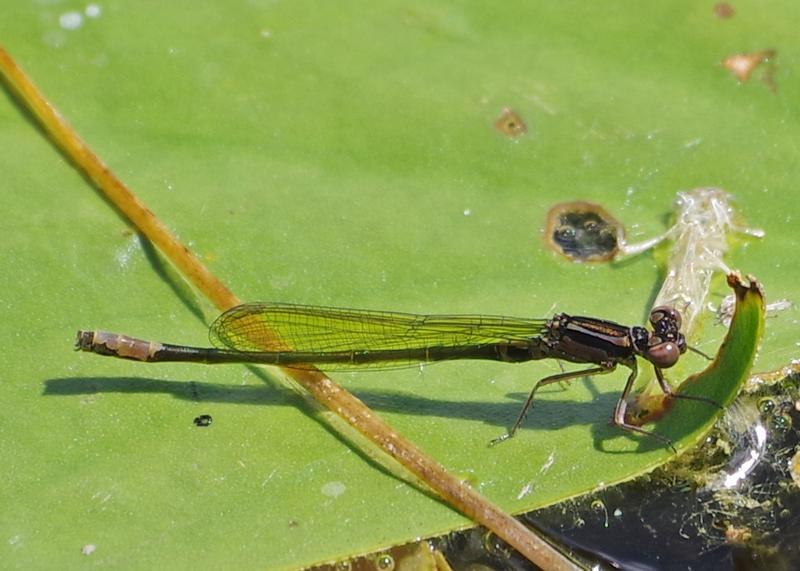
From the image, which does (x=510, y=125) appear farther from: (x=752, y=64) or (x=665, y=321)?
(x=665, y=321)

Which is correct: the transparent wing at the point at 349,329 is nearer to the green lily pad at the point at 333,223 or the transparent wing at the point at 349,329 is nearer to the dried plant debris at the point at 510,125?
the green lily pad at the point at 333,223

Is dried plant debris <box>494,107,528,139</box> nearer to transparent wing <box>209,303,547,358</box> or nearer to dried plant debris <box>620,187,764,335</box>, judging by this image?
dried plant debris <box>620,187,764,335</box>

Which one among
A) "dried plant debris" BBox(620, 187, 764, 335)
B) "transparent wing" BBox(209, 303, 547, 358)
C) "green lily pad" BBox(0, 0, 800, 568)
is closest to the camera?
"green lily pad" BBox(0, 0, 800, 568)

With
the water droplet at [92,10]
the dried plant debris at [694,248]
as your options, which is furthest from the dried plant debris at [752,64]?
the water droplet at [92,10]

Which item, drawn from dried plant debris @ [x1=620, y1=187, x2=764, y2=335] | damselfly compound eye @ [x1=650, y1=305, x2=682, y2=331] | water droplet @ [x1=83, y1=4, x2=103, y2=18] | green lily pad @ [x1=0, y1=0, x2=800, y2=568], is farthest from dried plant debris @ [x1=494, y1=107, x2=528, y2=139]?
water droplet @ [x1=83, y1=4, x2=103, y2=18]

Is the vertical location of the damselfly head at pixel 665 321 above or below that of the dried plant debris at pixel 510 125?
Result: below

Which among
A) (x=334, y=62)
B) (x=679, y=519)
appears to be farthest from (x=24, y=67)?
(x=679, y=519)

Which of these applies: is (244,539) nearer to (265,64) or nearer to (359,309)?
(359,309)
